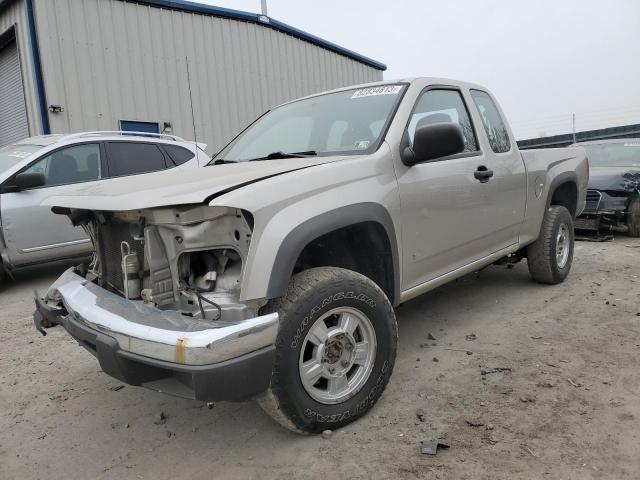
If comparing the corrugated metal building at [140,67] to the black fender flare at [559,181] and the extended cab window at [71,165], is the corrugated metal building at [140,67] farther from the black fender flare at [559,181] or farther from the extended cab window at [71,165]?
the black fender flare at [559,181]

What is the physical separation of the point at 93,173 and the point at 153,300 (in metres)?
4.40

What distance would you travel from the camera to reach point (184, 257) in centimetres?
240

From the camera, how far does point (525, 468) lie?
2.13 meters

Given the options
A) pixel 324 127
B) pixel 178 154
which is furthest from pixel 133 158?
pixel 324 127

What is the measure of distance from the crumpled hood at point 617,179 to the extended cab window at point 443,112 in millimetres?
5082

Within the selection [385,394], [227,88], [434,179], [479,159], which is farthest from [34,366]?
[227,88]

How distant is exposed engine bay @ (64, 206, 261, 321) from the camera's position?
2203 mm

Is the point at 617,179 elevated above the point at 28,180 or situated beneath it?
situated beneath

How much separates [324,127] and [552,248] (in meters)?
2.73

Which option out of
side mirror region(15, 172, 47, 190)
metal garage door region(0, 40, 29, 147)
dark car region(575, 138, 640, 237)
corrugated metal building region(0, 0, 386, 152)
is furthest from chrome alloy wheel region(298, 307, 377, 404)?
metal garage door region(0, 40, 29, 147)

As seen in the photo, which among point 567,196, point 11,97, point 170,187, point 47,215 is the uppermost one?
point 11,97

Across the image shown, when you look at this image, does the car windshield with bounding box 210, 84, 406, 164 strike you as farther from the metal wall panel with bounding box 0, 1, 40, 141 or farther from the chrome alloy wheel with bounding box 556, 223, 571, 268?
the metal wall panel with bounding box 0, 1, 40, 141

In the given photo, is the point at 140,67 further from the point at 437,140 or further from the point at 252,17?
the point at 437,140

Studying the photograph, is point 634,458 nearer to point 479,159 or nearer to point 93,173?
point 479,159
